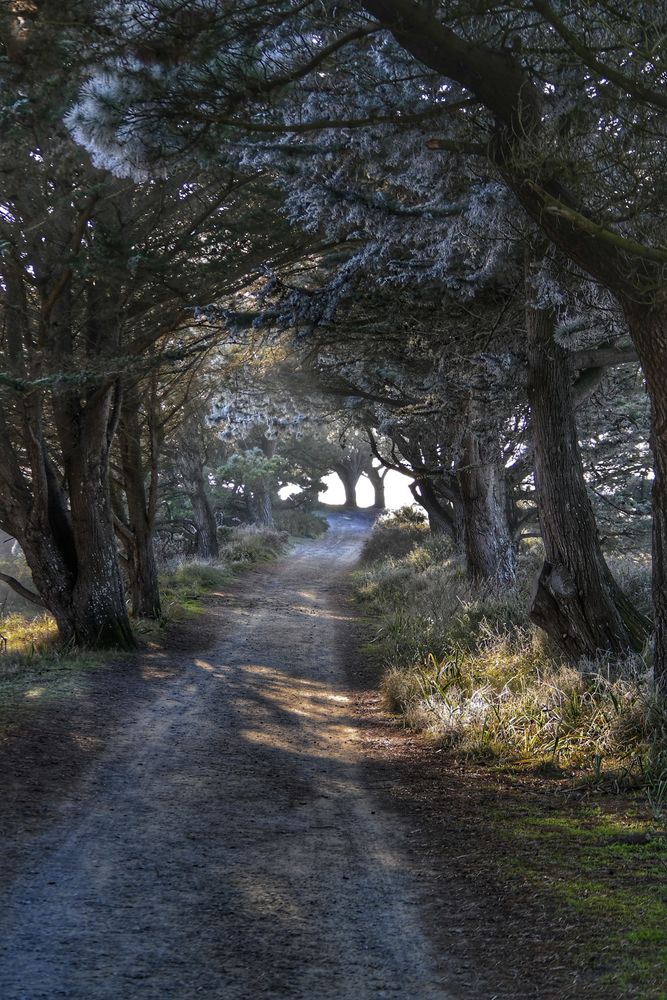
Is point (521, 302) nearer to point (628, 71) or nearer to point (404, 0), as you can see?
point (628, 71)

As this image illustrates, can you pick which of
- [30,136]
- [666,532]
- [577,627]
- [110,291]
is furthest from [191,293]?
[666,532]

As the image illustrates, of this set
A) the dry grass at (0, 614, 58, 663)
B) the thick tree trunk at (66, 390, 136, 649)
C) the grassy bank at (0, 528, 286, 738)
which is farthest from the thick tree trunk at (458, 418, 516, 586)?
the dry grass at (0, 614, 58, 663)

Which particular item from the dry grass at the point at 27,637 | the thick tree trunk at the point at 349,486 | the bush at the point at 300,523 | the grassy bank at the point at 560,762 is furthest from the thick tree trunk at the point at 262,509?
the grassy bank at the point at 560,762

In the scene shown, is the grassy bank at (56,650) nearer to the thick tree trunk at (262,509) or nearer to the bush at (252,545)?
the bush at (252,545)

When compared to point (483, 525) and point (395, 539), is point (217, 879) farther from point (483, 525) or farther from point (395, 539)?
point (395, 539)

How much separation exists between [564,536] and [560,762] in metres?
2.83

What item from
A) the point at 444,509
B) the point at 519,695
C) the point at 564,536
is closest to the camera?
the point at 519,695

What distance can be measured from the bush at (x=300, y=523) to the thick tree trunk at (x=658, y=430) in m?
37.3

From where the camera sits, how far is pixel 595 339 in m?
9.99

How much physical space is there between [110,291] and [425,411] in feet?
15.5

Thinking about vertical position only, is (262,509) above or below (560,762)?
above

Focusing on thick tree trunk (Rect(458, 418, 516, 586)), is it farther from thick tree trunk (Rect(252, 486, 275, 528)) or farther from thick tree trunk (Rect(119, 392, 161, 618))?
thick tree trunk (Rect(252, 486, 275, 528))

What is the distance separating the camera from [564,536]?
30.1ft

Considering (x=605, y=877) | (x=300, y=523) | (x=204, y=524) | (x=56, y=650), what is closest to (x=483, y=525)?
(x=56, y=650)
